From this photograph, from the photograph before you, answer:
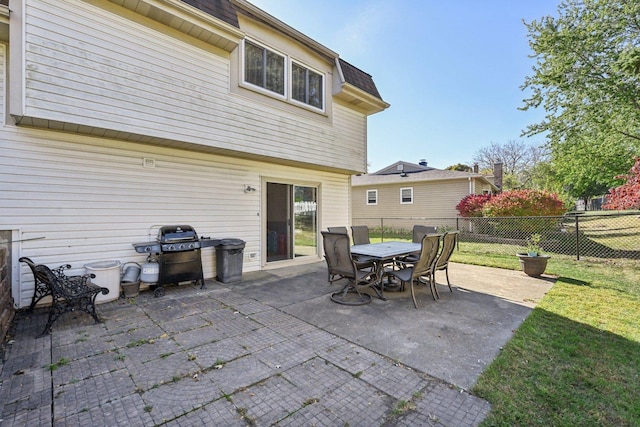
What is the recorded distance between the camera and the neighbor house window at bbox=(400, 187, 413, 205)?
57.6ft

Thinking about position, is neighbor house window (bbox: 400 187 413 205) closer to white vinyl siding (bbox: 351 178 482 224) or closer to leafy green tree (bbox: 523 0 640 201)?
white vinyl siding (bbox: 351 178 482 224)

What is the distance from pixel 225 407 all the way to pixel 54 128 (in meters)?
4.88

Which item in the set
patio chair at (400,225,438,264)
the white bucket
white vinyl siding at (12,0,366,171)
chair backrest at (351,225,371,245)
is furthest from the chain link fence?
the white bucket

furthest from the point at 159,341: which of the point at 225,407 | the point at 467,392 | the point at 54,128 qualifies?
the point at 54,128

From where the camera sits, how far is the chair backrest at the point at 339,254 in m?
4.52

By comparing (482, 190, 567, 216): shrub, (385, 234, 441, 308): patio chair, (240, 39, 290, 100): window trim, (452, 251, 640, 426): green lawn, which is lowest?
(452, 251, 640, 426): green lawn

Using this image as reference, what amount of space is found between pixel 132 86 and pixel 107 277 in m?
3.08

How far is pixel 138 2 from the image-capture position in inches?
171

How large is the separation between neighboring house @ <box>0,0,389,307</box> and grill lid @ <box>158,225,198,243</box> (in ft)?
1.07

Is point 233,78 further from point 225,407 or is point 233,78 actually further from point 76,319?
point 225,407

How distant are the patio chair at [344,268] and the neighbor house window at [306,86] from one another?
3994 millimetres

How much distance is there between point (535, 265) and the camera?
20.8 ft

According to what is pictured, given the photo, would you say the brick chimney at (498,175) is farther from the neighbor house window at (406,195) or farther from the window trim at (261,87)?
the window trim at (261,87)

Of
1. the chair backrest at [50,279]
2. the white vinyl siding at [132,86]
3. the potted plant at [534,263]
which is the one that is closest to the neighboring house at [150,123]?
the white vinyl siding at [132,86]
